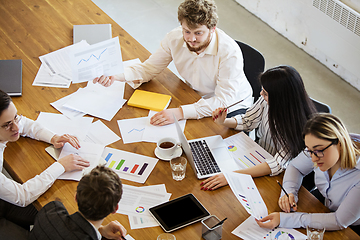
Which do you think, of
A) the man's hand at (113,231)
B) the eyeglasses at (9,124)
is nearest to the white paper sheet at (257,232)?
the man's hand at (113,231)

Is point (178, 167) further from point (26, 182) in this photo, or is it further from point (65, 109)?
point (65, 109)

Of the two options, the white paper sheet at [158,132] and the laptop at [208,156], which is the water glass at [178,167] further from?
the white paper sheet at [158,132]

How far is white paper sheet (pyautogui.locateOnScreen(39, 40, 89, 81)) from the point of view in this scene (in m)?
2.50

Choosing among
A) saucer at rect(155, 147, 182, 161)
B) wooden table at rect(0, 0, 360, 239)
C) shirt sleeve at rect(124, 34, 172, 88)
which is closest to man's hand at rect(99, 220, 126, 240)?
wooden table at rect(0, 0, 360, 239)

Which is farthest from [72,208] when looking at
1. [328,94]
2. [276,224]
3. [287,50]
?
[287,50]

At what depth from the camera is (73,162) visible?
188 cm

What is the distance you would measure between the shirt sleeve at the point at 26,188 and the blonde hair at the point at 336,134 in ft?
4.15

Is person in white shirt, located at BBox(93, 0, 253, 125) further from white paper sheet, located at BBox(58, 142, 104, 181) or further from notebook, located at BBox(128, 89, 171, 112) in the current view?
white paper sheet, located at BBox(58, 142, 104, 181)

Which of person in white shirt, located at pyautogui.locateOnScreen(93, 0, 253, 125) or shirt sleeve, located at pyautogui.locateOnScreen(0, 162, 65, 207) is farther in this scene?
person in white shirt, located at pyautogui.locateOnScreen(93, 0, 253, 125)

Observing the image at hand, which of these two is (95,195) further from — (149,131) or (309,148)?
(309,148)

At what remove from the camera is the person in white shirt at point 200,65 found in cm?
220

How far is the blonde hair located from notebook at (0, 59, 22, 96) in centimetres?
178

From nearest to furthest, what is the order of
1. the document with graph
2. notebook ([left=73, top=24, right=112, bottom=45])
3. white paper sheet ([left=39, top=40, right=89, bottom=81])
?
the document with graph
white paper sheet ([left=39, top=40, right=89, bottom=81])
notebook ([left=73, top=24, right=112, bottom=45])

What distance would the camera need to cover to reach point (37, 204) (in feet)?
5.81
